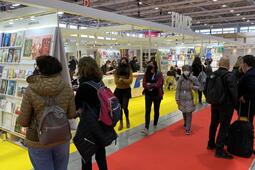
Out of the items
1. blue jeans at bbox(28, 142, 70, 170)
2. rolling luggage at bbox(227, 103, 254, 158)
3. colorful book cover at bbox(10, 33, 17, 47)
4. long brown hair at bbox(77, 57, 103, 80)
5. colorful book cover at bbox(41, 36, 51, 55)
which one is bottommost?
rolling luggage at bbox(227, 103, 254, 158)

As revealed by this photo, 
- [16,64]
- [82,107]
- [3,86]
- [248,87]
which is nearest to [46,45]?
[16,64]

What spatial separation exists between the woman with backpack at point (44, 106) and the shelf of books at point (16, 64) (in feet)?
6.18

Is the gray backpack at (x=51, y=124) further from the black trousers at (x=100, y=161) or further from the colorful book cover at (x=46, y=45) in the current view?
the colorful book cover at (x=46, y=45)

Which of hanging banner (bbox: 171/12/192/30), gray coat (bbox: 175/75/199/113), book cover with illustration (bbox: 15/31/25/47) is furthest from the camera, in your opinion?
hanging banner (bbox: 171/12/192/30)

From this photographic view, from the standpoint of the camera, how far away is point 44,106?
2.06 meters

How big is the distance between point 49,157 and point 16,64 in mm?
2809

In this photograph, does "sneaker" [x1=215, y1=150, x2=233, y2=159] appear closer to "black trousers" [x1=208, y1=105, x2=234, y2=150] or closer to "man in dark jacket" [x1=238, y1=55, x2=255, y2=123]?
"black trousers" [x1=208, y1=105, x2=234, y2=150]

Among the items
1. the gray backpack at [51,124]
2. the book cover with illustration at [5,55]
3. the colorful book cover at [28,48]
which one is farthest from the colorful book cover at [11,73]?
the gray backpack at [51,124]

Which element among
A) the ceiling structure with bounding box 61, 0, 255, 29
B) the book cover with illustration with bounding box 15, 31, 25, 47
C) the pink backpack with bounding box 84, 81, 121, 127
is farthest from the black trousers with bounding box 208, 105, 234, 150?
the ceiling structure with bounding box 61, 0, 255, 29

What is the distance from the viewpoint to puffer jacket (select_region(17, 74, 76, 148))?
203 cm

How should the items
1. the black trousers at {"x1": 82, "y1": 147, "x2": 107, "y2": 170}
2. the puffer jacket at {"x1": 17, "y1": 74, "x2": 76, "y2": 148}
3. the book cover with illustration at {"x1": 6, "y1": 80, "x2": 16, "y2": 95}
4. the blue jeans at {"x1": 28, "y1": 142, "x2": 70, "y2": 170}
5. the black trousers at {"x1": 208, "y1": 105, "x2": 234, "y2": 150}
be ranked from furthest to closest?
1. the book cover with illustration at {"x1": 6, "y1": 80, "x2": 16, "y2": 95}
2. the black trousers at {"x1": 208, "y1": 105, "x2": 234, "y2": 150}
3. the black trousers at {"x1": 82, "y1": 147, "x2": 107, "y2": 170}
4. the blue jeans at {"x1": 28, "y1": 142, "x2": 70, "y2": 170}
5. the puffer jacket at {"x1": 17, "y1": 74, "x2": 76, "y2": 148}

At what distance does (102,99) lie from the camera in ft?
8.33

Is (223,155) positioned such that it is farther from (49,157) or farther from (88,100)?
(49,157)

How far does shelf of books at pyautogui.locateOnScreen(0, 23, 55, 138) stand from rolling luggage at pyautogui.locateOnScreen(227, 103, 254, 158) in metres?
3.02
